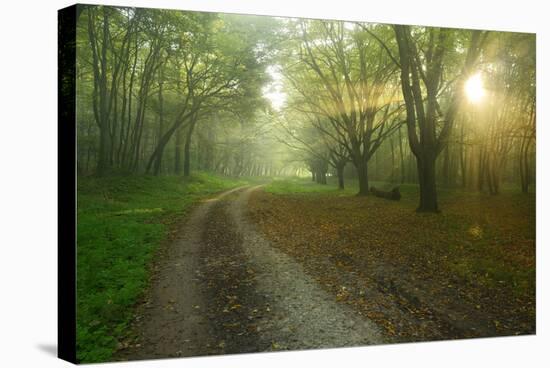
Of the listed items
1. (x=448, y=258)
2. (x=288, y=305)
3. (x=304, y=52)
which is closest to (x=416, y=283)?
(x=448, y=258)

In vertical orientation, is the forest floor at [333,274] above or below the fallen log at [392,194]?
below

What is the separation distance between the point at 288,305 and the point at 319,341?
27.3 inches

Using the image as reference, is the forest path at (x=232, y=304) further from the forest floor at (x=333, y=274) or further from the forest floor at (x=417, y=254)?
the forest floor at (x=417, y=254)

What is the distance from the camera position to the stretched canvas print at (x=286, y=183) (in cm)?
520

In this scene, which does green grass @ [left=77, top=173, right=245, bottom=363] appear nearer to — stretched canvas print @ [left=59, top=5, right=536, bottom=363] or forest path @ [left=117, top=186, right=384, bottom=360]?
stretched canvas print @ [left=59, top=5, right=536, bottom=363]

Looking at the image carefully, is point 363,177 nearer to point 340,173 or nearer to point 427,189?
point 340,173

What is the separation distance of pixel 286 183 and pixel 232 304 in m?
3.47

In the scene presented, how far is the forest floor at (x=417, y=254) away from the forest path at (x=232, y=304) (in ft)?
0.95

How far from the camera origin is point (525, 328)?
6789 millimetres

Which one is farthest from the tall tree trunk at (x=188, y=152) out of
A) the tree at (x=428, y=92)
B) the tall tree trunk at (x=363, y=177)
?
the tree at (x=428, y=92)

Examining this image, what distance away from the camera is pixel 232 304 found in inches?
213

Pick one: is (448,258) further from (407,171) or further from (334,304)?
(334,304)

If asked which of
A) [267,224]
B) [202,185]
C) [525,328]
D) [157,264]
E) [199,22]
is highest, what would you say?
[199,22]

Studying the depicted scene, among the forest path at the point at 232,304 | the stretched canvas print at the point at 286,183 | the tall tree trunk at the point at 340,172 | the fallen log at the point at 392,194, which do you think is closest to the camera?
the forest path at the point at 232,304
